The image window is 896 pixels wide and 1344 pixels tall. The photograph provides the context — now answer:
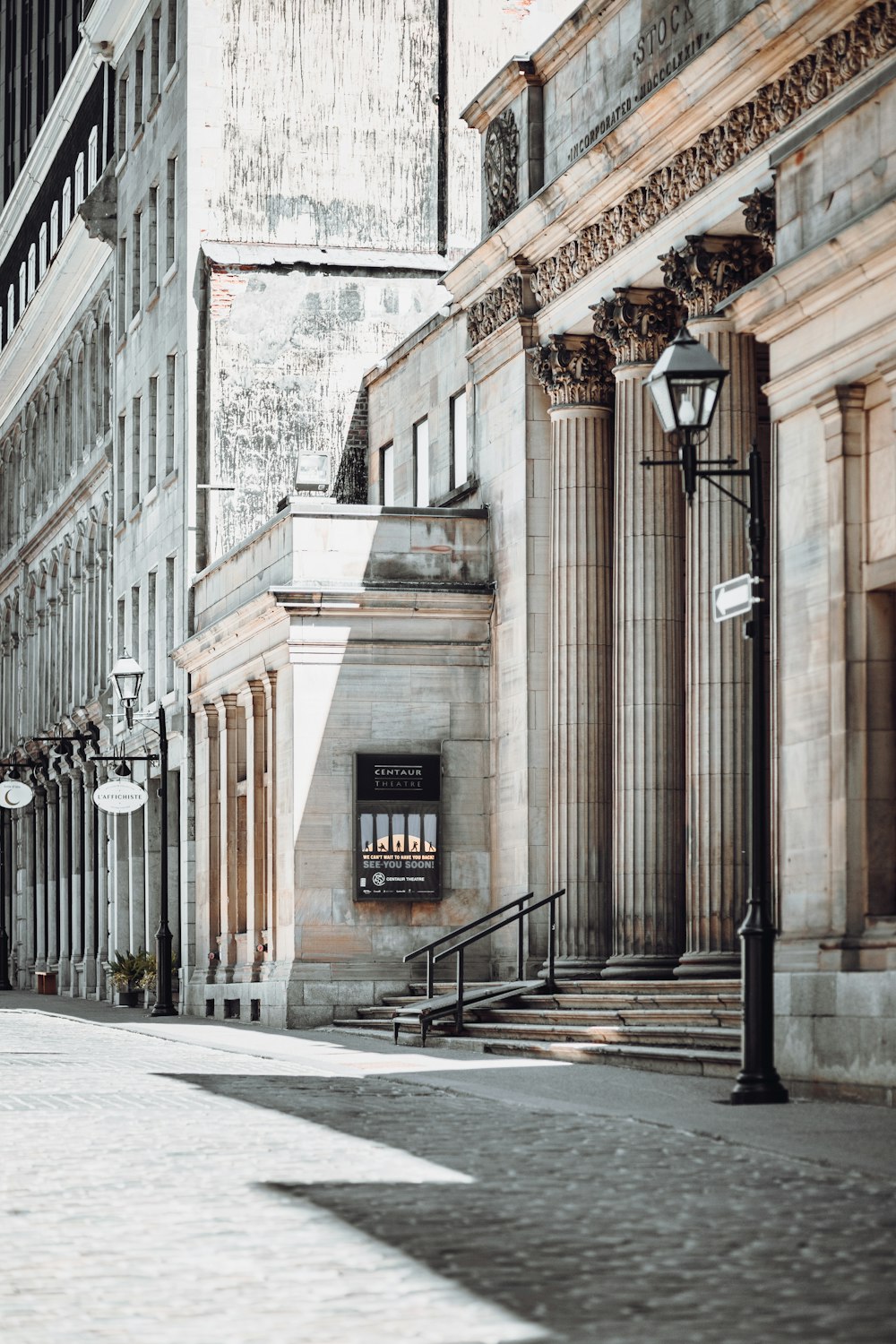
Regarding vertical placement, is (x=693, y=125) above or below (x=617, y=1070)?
above

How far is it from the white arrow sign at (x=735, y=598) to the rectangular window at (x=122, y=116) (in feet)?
133

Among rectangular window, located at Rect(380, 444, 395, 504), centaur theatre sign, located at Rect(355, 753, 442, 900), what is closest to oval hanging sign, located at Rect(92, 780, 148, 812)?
rectangular window, located at Rect(380, 444, 395, 504)

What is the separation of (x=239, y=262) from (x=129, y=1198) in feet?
118

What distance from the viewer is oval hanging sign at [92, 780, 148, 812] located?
46531mm

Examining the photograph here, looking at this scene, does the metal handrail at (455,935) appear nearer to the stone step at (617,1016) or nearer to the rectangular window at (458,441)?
the stone step at (617,1016)

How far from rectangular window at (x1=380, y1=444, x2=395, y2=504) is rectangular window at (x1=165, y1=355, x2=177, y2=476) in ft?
18.4

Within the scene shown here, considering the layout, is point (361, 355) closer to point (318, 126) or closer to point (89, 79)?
point (318, 126)

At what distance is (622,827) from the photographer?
3344cm

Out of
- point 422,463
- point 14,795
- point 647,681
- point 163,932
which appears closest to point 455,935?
point 647,681

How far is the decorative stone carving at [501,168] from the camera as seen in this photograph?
3756cm

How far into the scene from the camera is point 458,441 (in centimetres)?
4256

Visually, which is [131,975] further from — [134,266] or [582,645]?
[582,645]

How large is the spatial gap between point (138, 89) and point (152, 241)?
414cm

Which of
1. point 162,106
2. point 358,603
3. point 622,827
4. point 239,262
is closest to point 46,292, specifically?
point 162,106
